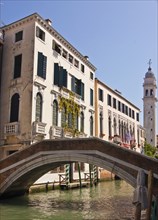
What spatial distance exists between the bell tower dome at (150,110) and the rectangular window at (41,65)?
3733 cm

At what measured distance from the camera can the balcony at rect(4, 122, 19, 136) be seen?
53.7 ft

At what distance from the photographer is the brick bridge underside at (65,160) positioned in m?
11.4

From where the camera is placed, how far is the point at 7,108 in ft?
56.7

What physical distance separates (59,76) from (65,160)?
24.8ft

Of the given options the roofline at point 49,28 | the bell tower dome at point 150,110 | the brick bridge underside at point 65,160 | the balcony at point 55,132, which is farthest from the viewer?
the bell tower dome at point 150,110

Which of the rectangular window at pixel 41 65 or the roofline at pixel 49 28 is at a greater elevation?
the roofline at pixel 49 28

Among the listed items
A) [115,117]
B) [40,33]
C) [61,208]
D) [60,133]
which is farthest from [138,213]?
[115,117]

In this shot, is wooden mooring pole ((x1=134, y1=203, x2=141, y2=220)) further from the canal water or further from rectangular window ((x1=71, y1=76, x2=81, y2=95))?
rectangular window ((x1=71, y1=76, x2=81, y2=95))

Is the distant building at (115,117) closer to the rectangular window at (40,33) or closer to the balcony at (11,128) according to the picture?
the rectangular window at (40,33)

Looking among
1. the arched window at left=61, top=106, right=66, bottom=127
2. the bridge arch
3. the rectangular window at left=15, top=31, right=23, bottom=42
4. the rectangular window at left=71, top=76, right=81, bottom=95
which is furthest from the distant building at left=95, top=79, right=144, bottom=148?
the bridge arch

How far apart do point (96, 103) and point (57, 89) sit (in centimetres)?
702

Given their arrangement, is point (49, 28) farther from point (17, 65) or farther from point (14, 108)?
point (14, 108)

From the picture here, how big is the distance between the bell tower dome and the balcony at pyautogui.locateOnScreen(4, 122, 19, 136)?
38.9 meters

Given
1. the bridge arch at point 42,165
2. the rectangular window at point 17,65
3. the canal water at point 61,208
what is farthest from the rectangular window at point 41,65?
the canal water at point 61,208
